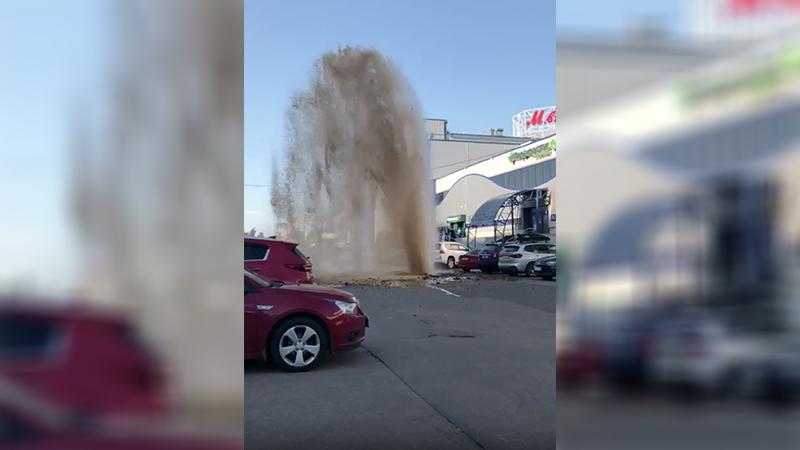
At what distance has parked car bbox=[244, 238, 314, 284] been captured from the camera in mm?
9008

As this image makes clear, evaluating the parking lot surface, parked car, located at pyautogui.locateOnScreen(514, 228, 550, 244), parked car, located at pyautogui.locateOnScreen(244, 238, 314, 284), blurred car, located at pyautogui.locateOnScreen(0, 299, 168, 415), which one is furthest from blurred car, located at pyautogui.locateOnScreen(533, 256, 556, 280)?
blurred car, located at pyautogui.locateOnScreen(0, 299, 168, 415)

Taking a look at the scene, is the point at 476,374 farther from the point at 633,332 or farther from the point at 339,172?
the point at 339,172

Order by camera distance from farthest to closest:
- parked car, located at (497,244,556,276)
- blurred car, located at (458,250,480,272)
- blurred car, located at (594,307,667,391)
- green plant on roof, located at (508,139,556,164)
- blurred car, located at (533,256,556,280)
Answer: green plant on roof, located at (508,139,556,164) < blurred car, located at (458,250,480,272) < parked car, located at (497,244,556,276) < blurred car, located at (533,256,556,280) < blurred car, located at (594,307,667,391)

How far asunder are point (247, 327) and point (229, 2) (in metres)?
4.12

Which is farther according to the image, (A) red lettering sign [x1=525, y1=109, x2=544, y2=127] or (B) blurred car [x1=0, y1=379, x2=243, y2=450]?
(A) red lettering sign [x1=525, y1=109, x2=544, y2=127]

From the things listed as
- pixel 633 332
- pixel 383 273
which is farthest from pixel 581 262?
pixel 383 273

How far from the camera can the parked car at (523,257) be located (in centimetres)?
1992

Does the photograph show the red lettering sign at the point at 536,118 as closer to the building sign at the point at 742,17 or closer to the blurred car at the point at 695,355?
the building sign at the point at 742,17

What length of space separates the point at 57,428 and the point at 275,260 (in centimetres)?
743

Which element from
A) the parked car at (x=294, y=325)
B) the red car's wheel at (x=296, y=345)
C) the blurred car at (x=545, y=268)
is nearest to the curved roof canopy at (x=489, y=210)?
the blurred car at (x=545, y=268)

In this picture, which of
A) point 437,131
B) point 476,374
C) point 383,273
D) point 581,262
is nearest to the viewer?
point 581,262

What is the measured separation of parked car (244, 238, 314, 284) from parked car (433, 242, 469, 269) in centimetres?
1499

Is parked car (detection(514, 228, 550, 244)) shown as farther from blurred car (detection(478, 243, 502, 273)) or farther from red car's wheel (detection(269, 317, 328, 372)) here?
red car's wheel (detection(269, 317, 328, 372))

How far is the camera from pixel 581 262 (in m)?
1.92
